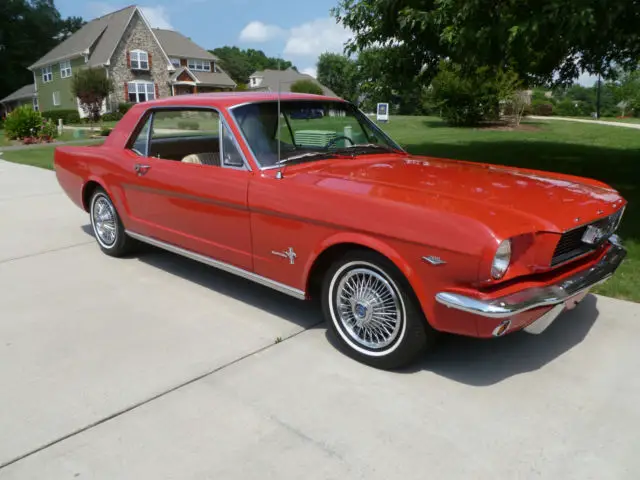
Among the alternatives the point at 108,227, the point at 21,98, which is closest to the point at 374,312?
the point at 108,227

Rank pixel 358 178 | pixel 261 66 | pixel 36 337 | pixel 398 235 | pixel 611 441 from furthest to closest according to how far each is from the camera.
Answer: pixel 261 66
pixel 36 337
pixel 358 178
pixel 398 235
pixel 611 441

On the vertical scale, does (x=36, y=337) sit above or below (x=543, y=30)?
below

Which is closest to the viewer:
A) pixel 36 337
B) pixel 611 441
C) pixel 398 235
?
pixel 611 441

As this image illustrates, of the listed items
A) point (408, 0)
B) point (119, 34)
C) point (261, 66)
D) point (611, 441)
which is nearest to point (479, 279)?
point (611, 441)

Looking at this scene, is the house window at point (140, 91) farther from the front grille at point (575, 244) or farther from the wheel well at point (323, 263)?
the front grille at point (575, 244)

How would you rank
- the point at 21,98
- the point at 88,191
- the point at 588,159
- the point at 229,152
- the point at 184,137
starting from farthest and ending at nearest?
1. the point at 21,98
2. the point at 588,159
3. the point at 88,191
4. the point at 184,137
5. the point at 229,152

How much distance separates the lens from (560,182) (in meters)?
3.62

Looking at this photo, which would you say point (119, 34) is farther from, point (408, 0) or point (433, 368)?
point (433, 368)

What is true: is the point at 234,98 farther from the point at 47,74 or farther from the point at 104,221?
the point at 47,74

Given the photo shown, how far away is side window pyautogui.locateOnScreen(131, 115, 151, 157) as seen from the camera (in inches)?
189

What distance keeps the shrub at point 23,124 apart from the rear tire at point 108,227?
58.7 feet

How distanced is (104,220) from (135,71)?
41634 millimetres

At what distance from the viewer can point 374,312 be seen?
10.4 ft

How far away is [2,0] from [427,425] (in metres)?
71.4
